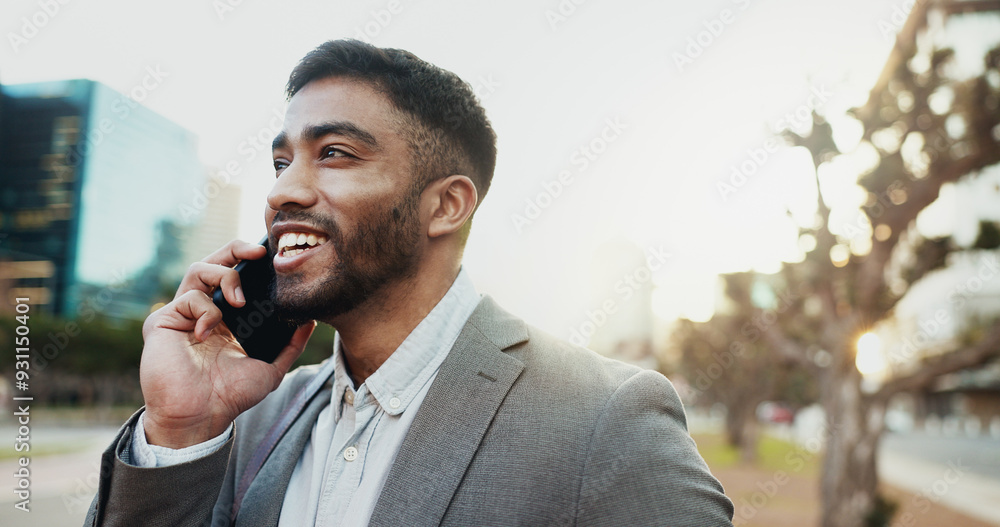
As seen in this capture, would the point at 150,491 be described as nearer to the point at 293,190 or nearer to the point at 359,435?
the point at 359,435

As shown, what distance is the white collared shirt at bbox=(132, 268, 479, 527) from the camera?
1.86m

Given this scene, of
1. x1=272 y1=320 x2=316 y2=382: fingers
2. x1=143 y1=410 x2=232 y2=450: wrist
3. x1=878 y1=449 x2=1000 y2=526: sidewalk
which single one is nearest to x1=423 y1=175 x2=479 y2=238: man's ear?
Result: x1=272 y1=320 x2=316 y2=382: fingers

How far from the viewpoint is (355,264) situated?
77.3 inches

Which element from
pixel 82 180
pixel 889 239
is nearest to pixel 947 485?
pixel 889 239

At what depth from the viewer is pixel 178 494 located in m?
1.84

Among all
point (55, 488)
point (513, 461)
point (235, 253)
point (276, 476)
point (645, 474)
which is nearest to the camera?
point (645, 474)

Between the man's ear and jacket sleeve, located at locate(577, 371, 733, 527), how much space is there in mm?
865

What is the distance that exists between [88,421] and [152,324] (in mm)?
43243

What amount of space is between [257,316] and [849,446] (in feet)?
25.8

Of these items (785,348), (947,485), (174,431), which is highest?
(174,431)

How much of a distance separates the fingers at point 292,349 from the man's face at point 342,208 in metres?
0.29

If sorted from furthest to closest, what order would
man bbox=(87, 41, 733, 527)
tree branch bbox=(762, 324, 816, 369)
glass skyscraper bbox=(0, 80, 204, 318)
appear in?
tree branch bbox=(762, 324, 816, 369) < glass skyscraper bbox=(0, 80, 204, 318) < man bbox=(87, 41, 733, 527)

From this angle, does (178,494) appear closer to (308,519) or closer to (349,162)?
(308,519)

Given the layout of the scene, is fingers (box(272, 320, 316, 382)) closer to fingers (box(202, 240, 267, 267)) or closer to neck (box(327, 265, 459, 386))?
neck (box(327, 265, 459, 386))
